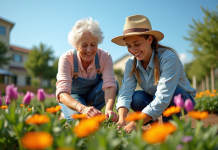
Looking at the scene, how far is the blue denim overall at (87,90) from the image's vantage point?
2964 millimetres

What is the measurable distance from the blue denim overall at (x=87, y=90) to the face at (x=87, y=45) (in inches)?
9.2

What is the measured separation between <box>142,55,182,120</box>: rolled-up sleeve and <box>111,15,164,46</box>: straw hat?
→ 0.37m

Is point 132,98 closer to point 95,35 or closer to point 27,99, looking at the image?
point 95,35

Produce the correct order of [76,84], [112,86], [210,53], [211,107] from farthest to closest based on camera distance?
1. [210,53]
2. [211,107]
3. [76,84]
4. [112,86]

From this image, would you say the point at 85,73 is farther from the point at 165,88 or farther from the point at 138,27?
the point at 165,88

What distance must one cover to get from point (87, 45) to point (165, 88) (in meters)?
1.29

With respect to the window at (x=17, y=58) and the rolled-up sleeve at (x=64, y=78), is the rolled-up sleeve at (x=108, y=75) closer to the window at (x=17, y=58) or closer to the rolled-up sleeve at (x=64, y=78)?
the rolled-up sleeve at (x=64, y=78)

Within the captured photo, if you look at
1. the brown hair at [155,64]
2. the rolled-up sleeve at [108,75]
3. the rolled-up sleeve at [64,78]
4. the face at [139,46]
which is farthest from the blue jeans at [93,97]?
the face at [139,46]

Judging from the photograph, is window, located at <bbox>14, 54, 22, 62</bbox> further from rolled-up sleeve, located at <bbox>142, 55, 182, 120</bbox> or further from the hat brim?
rolled-up sleeve, located at <bbox>142, 55, 182, 120</bbox>

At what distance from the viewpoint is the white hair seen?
2607 mm

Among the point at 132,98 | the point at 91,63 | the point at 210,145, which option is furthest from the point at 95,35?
the point at 210,145

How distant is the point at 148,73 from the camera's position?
8.41 ft

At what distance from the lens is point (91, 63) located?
297 cm

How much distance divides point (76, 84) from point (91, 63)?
1.52 feet
